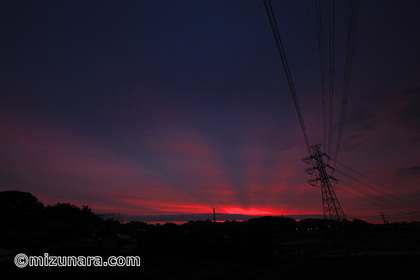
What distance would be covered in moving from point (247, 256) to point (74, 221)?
60.1m

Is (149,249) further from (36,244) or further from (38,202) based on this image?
(38,202)

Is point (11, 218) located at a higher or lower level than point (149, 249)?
higher

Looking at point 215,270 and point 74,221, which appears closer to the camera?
point 215,270

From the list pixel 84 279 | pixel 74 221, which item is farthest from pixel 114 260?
pixel 74 221

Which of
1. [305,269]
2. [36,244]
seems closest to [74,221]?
[36,244]

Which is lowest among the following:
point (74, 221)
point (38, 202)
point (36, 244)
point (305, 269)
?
point (305, 269)

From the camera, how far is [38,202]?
78.7m

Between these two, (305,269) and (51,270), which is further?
(305,269)

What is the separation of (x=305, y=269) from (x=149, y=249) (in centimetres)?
2919

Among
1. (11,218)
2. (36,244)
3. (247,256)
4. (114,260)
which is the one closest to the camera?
(114,260)

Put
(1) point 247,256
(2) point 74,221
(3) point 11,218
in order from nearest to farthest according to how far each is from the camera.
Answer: (1) point 247,256 < (3) point 11,218 < (2) point 74,221

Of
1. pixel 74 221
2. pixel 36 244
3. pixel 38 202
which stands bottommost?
pixel 36 244

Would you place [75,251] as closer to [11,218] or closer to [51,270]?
[51,270]

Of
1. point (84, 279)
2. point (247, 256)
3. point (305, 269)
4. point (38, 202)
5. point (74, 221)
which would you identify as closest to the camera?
point (84, 279)
